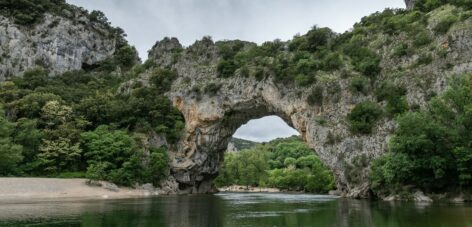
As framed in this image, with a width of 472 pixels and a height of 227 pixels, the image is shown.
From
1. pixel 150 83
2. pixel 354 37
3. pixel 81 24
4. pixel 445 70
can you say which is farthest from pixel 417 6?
pixel 81 24

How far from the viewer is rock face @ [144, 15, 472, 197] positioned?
156 feet

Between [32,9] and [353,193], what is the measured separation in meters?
74.0

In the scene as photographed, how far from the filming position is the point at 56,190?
4612 cm

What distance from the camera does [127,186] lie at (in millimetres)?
55281

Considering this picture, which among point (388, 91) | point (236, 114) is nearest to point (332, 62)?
point (388, 91)

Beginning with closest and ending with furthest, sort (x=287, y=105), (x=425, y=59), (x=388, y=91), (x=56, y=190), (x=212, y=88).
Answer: (x=56, y=190), (x=388, y=91), (x=425, y=59), (x=287, y=105), (x=212, y=88)

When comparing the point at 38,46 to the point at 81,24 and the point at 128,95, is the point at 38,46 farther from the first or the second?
the point at 128,95

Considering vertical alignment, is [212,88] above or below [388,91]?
above

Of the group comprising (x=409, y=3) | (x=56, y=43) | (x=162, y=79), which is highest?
(x=409, y=3)

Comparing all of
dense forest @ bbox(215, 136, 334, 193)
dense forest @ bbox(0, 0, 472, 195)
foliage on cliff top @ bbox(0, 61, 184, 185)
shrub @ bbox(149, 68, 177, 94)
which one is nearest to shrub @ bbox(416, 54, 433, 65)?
dense forest @ bbox(0, 0, 472, 195)

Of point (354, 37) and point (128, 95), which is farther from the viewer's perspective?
point (128, 95)

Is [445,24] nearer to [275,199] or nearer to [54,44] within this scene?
[275,199]

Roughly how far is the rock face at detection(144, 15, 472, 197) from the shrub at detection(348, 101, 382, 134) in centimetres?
80

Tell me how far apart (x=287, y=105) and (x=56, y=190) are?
30.2 m
